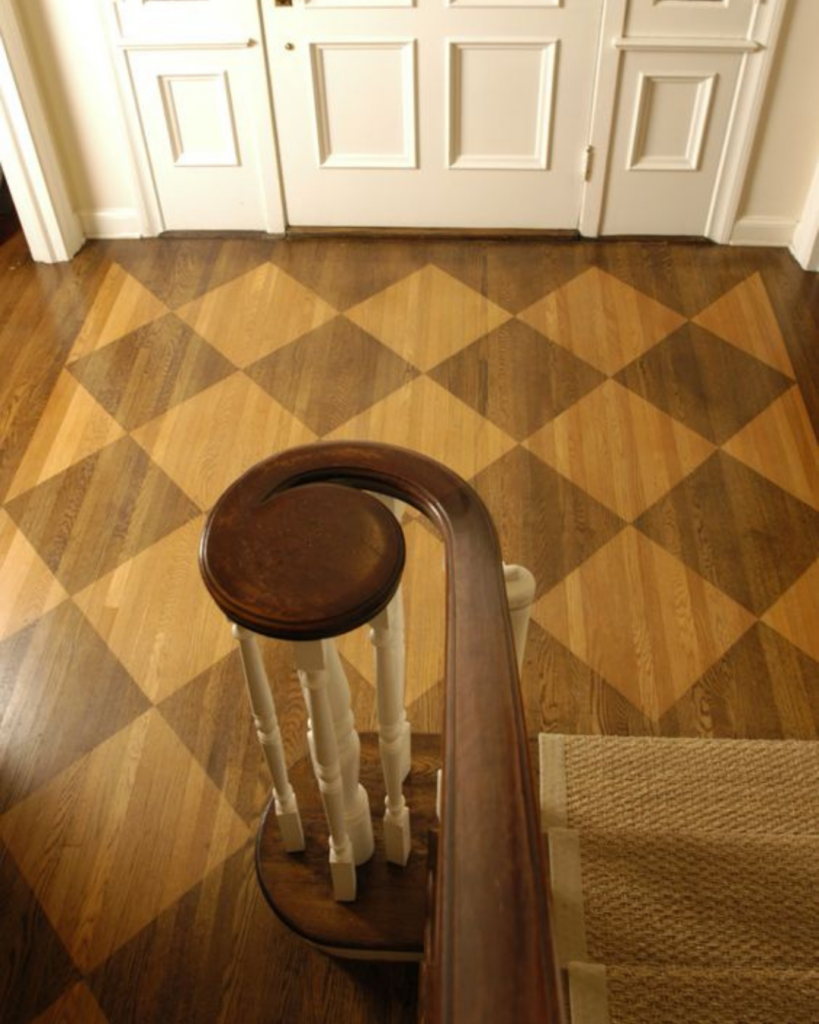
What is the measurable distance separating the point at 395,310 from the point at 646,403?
0.96 meters

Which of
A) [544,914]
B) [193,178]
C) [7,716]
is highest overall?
[544,914]

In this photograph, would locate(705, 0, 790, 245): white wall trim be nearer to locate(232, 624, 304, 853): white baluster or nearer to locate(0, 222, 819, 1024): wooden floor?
locate(0, 222, 819, 1024): wooden floor

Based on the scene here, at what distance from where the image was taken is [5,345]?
3.41m

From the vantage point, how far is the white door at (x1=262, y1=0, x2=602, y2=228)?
3.26 metres

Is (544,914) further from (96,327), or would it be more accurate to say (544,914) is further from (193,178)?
(193,178)

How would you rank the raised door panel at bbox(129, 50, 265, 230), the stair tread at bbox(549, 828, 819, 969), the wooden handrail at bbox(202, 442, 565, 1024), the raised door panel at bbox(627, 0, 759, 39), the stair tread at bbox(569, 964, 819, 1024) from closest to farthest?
1. the wooden handrail at bbox(202, 442, 565, 1024)
2. the stair tread at bbox(569, 964, 819, 1024)
3. the stair tread at bbox(549, 828, 819, 969)
4. the raised door panel at bbox(627, 0, 759, 39)
5. the raised door panel at bbox(129, 50, 265, 230)

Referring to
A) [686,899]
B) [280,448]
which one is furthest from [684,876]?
[280,448]

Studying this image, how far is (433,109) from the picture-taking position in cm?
347

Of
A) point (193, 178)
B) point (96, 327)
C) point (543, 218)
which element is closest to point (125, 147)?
point (193, 178)

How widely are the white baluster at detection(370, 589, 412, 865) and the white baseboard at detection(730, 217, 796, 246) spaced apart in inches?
107

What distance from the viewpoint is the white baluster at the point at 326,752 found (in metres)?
1.25

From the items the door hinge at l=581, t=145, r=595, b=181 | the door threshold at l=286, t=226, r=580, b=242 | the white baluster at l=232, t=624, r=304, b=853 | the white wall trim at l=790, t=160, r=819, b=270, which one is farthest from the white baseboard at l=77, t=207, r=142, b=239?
the white baluster at l=232, t=624, r=304, b=853

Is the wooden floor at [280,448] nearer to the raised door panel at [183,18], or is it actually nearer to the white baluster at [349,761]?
the white baluster at [349,761]

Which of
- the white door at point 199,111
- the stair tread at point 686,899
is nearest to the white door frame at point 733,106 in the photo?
the white door at point 199,111
